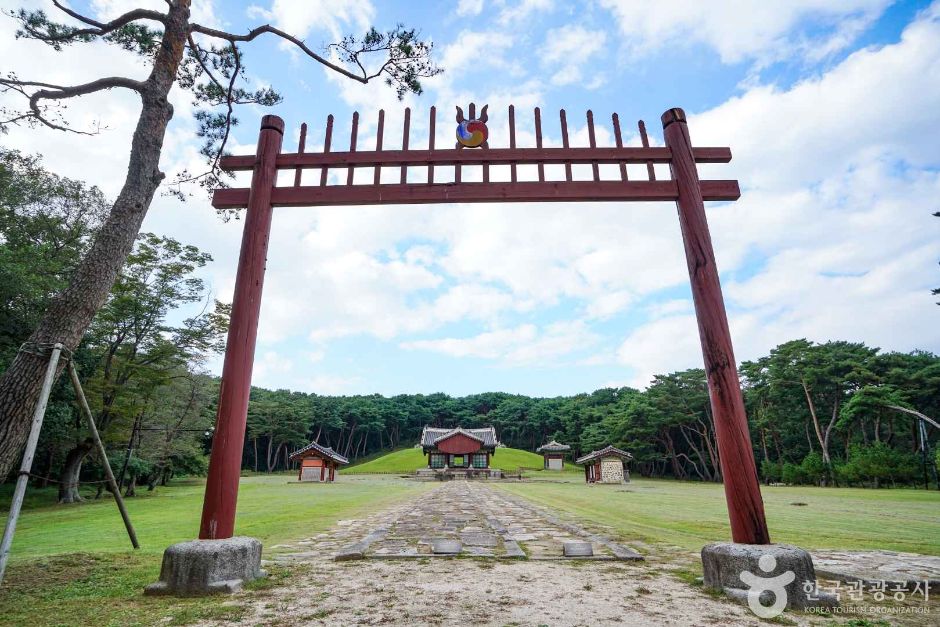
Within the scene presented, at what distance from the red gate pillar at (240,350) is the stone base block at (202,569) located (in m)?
0.20

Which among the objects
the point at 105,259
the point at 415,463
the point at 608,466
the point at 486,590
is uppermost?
the point at 105,259

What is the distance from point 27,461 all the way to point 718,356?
578cm

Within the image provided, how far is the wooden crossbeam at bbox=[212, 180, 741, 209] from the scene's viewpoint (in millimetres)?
4910

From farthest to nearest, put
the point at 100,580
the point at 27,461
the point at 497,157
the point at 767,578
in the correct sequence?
the point at 497,157 → the point at 100,580 → the point at 27,461 → the point at 767,578

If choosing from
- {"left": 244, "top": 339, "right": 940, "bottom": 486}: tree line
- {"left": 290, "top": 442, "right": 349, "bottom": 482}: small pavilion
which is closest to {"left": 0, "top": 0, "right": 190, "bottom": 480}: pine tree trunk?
{"left": 244, "top": 339, "right": 940, "bottom": 486}: tree line

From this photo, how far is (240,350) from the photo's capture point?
442cm

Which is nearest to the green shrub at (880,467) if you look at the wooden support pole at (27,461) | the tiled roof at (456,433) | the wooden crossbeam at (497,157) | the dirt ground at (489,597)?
the tiled roof at (456,433)

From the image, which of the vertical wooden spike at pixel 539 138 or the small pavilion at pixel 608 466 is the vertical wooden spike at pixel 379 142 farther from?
the small pavilion at pixel 608 466

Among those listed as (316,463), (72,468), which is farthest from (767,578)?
(316,463)

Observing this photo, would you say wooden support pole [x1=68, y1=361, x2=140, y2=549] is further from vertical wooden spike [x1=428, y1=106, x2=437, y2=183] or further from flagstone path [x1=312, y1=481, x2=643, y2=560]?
vertical wooden spike [x1=428, y1=106, x2=437, y2=183]

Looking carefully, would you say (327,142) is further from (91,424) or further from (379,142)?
(91,424)

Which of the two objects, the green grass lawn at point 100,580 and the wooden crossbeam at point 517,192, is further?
the wooden crossbeam at point 517,192

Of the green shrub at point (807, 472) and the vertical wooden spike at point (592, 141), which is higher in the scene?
the vertical wooden spike at point (592, 141)

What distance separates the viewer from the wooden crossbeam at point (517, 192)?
16.1 ft
